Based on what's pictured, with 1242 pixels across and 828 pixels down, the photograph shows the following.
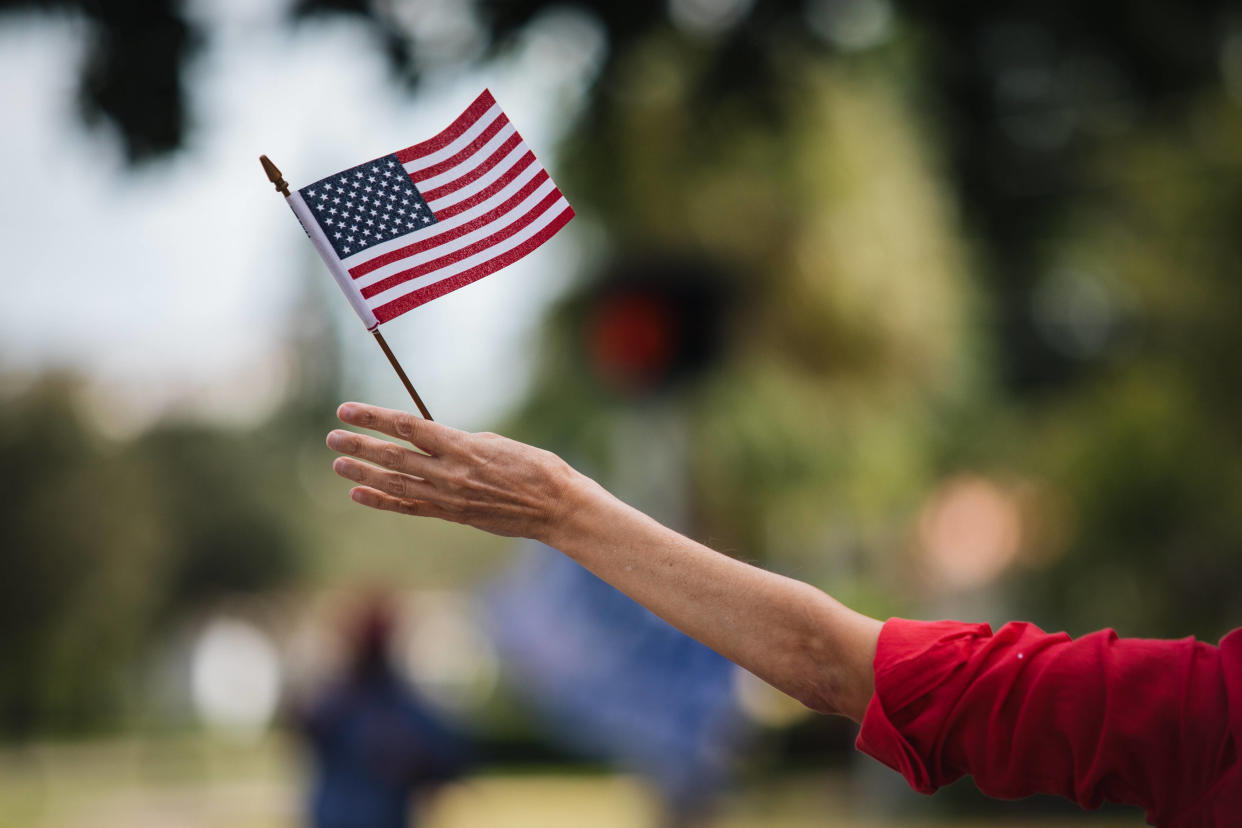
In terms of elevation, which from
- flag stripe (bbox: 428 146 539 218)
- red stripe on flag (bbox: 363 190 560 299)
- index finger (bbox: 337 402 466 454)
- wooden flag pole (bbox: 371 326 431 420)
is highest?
flag stripe (bbox: 428 146 539 218)

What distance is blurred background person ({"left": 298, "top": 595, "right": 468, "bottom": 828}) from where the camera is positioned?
6988 millimetres

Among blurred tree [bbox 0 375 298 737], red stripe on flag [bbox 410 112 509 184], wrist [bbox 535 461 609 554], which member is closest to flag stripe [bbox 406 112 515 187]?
red stripe on flag [bbox 410 112 509 184]

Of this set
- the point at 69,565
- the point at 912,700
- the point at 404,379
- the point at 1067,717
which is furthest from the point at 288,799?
the point at 1067,717

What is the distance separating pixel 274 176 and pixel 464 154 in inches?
18.5

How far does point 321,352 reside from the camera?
56219 millimetres

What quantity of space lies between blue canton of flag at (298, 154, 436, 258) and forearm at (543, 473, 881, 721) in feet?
2.45

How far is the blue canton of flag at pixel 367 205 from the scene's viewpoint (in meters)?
2.68

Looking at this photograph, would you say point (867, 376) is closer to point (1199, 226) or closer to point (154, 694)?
point (1199, 226)

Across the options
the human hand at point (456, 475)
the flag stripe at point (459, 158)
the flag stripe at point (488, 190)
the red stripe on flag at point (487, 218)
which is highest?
the flag stripe at point (459, 158)

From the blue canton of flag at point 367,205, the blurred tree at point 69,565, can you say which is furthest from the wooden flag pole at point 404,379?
the blurred tree at point 69,565

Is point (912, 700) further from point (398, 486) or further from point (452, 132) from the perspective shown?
point (452, 132)

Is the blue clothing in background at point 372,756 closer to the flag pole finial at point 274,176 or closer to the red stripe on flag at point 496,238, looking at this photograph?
the red stripe on flag at point 496,238

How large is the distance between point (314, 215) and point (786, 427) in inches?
361

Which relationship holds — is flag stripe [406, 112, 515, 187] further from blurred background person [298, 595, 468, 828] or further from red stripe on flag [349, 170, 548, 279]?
blurred background person [298, 595, 468, 828]
